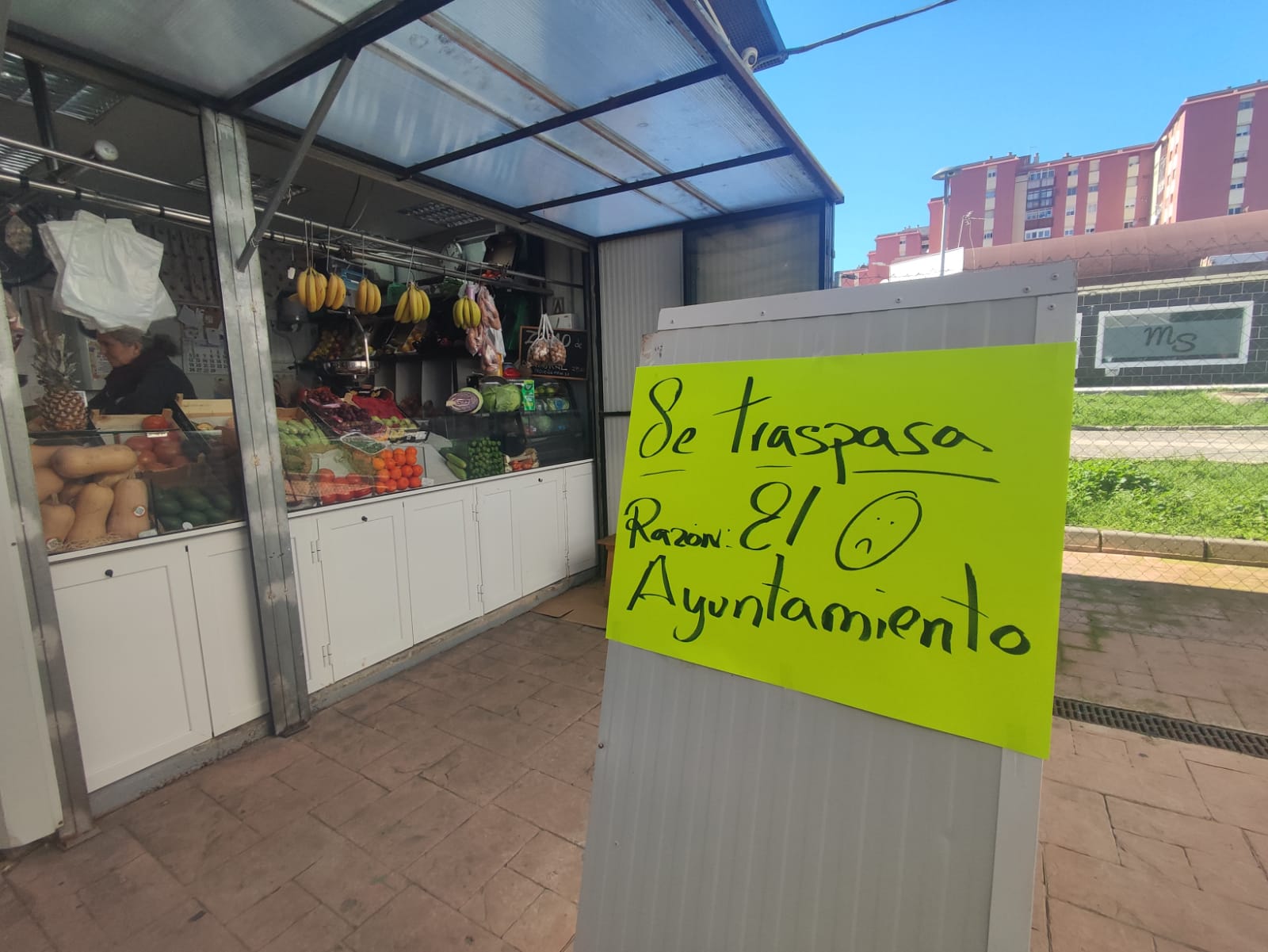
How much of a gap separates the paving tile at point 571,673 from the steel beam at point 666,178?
284 centimetres

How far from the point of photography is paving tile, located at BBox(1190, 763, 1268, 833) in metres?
2.03

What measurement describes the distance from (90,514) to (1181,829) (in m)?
4.09

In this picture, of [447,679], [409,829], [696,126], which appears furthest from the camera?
[447,679]

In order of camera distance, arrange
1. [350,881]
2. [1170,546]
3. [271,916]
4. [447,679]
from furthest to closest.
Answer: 1. [1170,546]
2. [447,679]
3. [350,881]
4. [271,916]

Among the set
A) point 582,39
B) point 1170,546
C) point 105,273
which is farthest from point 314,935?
point 1170,546

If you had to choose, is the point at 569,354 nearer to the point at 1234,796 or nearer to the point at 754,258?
the point at 754,258

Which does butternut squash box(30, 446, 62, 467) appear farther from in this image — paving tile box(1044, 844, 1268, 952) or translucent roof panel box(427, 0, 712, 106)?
paving tile box(1044, 844, 1268, 952)

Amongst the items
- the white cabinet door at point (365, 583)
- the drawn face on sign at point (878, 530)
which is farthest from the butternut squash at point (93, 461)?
the drawn face on sign at point (878, 530)

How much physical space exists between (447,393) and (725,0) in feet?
11.6

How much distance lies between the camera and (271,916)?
173 centimetres

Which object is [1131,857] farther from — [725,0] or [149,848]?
[725,0]

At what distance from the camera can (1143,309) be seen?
5.73m

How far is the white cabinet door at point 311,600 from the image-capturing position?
2736 millimetres

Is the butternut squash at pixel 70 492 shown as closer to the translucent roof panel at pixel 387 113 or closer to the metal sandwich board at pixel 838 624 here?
the translucent roof panel at pixel 387 113
